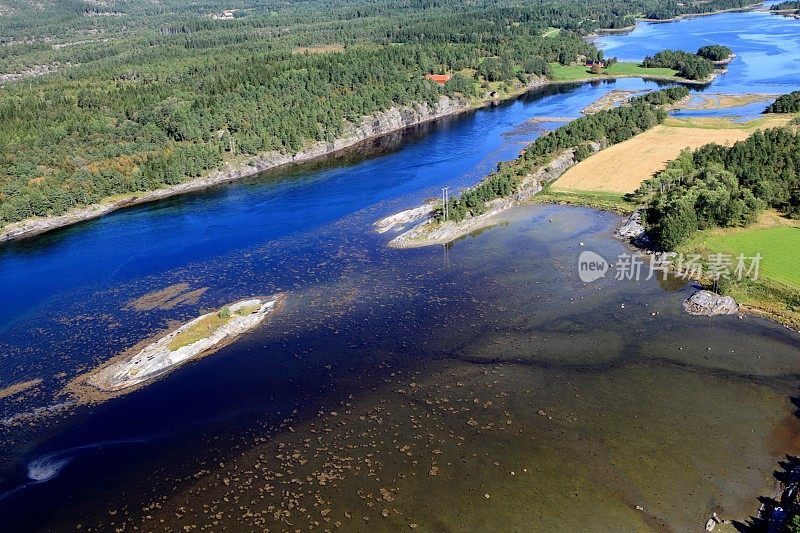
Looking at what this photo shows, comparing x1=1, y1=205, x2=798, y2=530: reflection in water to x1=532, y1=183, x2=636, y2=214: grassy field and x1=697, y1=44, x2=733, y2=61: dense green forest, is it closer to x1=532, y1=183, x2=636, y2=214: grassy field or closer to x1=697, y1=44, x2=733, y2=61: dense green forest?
x1=532, y1=183, x2=636, y2=214: grassy field

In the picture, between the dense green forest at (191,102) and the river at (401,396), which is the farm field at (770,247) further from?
the dense green forest at (191,102)

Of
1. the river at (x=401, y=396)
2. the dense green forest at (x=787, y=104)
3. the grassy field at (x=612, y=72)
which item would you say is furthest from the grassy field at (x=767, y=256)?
the grassy field at (x=612, y=72)

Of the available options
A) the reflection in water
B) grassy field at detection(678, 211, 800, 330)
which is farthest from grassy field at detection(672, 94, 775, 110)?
the reflection in water

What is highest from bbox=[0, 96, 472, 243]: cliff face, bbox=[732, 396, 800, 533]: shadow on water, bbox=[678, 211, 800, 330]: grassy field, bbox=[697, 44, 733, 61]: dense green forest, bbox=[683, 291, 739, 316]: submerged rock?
bbox=[697, 44, 733, 61]: dense green forest

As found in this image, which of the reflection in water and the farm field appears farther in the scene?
the farm field

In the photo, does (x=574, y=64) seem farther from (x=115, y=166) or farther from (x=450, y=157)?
(x=115, y=166)

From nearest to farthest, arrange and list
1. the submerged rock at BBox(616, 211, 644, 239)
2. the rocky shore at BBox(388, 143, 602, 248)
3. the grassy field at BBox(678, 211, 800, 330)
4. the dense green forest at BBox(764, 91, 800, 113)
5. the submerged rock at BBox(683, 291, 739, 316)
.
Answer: the grassy field at BBox(678, 211, 800, 330), the submerged rock at BBox(683, 291, 739, 316), the submerged rock at BBox(616, 211, 644, 239), the rocky shore at BBox(388, 143, 602, 248), the dense green forest at BBox(764, 91, 800, 113)

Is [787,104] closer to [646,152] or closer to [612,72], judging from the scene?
[646,152]
